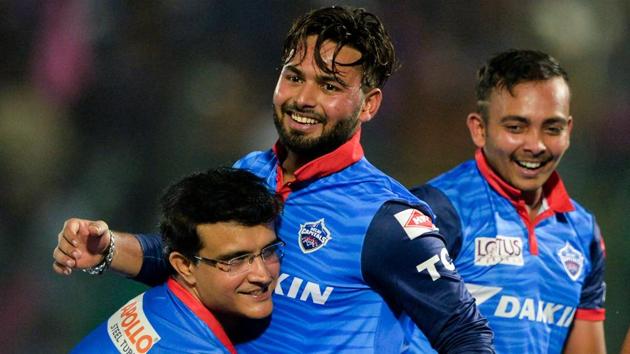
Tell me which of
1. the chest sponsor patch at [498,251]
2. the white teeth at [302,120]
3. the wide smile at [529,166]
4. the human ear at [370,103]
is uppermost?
the human ear at [370,103]

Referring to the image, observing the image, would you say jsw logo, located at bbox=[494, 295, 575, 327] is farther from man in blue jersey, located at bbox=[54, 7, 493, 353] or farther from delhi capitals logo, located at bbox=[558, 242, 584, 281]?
man in blue jersey, located at bbox=[54, 7, 493, 353]

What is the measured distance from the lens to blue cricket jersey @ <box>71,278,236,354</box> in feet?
9.20

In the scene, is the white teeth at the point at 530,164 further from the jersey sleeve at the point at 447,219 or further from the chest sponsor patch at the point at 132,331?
the chest sponsor patch at the point at 132,331

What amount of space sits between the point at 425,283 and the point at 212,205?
0.68 meters

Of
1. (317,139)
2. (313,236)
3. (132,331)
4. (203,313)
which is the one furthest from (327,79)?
(132,331)

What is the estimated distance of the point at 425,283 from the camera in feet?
8.96

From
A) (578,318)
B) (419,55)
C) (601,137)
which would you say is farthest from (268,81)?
(578,318)

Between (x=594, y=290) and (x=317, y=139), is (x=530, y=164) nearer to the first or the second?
(x=594, y=290)

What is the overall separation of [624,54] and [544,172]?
10.7 ft

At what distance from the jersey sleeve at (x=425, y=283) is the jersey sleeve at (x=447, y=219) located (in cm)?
77

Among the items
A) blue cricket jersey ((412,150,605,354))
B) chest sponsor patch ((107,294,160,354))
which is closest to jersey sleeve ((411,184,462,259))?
blue cricket jersey ((412,150,605,354))

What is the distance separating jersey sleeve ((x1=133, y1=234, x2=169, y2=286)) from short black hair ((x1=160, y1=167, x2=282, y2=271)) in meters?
0.19

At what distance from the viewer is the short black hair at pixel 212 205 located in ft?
9.51

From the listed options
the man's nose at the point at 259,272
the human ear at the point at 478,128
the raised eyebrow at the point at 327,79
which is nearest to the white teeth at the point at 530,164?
the human ear at the point at 478,128
